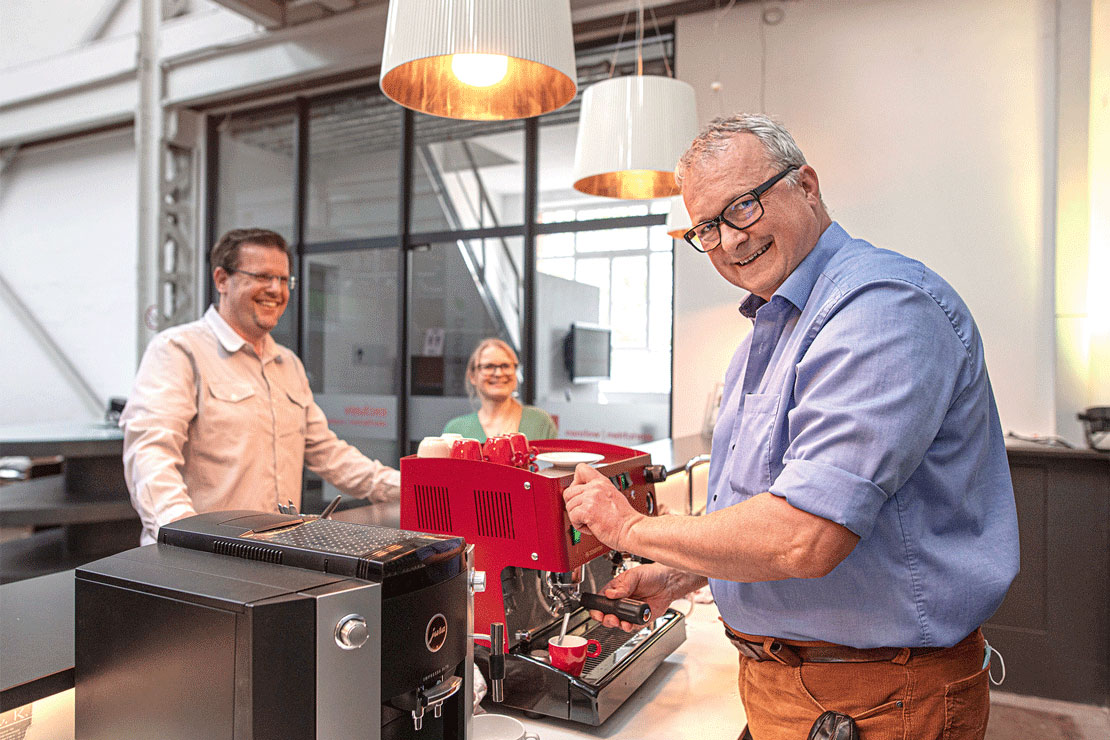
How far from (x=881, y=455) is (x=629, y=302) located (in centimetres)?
438

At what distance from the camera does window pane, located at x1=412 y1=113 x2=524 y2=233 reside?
18.6ft

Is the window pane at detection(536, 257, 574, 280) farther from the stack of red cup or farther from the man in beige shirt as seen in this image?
the stack of red cup

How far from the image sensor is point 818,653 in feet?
3.66

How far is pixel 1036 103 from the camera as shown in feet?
13.1

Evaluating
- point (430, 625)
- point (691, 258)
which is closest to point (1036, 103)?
point (691, 258)

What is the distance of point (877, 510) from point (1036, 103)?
402cm

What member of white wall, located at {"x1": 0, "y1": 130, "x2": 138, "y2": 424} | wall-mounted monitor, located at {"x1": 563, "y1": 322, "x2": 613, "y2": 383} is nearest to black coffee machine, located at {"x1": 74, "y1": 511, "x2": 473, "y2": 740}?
wall-mounted monitor, located at {"x1": 563, "y1": 322, "x2": 613, "y2": 383}

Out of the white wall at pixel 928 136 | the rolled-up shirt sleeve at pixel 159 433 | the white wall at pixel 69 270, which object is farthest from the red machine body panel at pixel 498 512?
the white wall at pixel 69 270

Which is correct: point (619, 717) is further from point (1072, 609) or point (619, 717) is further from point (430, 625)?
point (1072, 609)

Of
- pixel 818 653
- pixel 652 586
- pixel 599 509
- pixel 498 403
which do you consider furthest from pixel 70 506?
pixel 818 653

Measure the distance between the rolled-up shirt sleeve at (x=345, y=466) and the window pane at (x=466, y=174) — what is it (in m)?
3.46

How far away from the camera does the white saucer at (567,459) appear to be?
1.38m

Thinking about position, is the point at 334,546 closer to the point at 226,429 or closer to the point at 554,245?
the point at 226,429

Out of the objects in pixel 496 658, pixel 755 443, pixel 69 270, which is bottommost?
pixel 496 658
